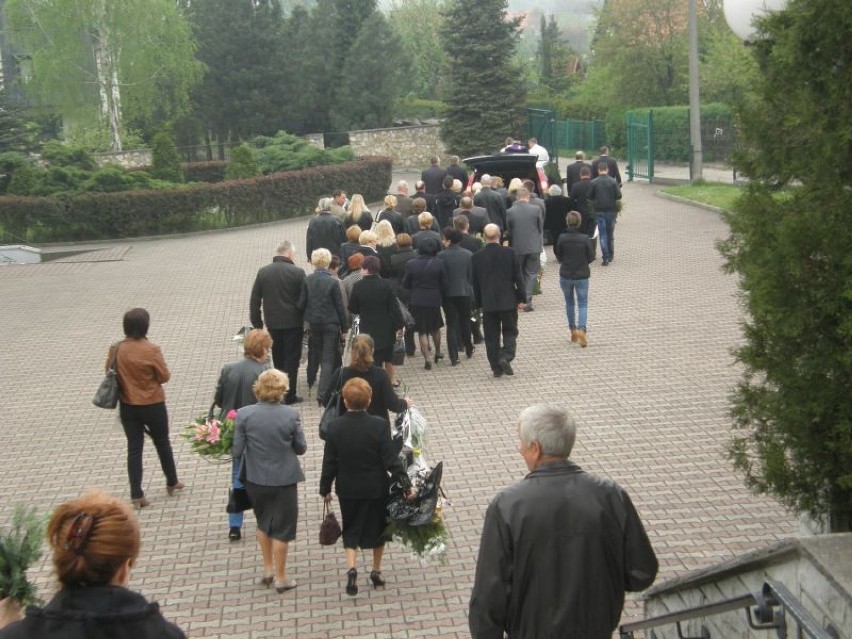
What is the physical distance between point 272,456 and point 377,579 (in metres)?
1.10

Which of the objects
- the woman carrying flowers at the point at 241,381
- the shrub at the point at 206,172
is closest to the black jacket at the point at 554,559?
the woman carrying flowers at the point at 241,381

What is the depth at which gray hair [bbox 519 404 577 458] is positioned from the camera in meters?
5.04

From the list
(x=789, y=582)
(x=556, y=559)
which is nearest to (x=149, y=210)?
(x=556, y=559)

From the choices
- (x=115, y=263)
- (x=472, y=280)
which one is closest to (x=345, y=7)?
(x=115, y=263)

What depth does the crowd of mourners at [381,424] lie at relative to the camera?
3.69 meters

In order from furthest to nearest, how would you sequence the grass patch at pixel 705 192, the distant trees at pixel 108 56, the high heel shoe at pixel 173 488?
the distant trees at pixel 108 56 < the grass patch at pixel 705 192 < the high heel shoe at pixel 173 488

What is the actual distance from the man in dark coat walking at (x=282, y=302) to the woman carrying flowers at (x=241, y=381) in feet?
11.1

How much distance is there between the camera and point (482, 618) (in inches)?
192

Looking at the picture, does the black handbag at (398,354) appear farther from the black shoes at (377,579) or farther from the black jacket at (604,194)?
the black jacket at (604,194)

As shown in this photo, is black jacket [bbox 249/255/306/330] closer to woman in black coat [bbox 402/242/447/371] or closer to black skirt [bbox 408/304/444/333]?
woman in black coat [bbox 402/242/447/371]

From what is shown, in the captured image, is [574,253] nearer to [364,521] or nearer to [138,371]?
[138,371]

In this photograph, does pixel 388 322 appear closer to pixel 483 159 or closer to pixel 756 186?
pixel 756 186

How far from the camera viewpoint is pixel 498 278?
13852 millimetres

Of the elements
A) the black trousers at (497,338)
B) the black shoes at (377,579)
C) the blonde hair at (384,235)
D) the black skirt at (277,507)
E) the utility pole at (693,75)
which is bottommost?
the black shoes at (377,579)
